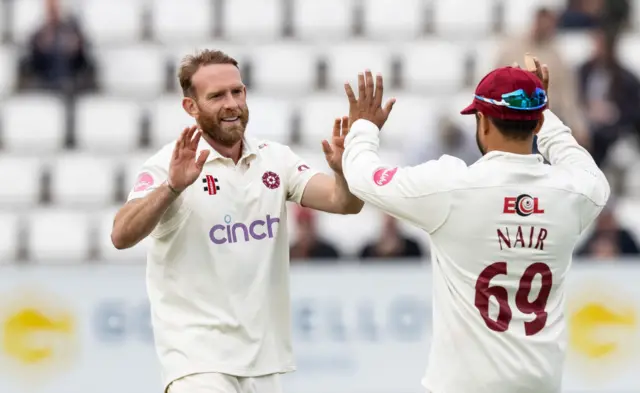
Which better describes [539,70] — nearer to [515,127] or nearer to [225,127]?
[515,127]

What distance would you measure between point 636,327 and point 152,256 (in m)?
5.26

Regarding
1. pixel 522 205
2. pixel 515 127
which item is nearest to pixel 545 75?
pixel 515 127

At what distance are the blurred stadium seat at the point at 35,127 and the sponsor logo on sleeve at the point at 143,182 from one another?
6704 mm

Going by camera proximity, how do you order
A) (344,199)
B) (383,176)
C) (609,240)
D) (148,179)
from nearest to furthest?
1. (383,176)
2. (148,179)
3. (344,199)
4. (609,240)

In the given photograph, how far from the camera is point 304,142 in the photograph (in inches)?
497

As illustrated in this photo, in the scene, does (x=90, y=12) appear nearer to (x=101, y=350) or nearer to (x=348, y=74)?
(x=348, y=74)

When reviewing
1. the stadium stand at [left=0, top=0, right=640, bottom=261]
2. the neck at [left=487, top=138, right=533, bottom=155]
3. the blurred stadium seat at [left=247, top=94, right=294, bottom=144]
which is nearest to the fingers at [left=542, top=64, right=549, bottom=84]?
the neck at [left=487, top=138, right=533, bottom=155]

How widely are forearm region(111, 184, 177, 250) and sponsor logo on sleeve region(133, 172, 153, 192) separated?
154 millimetres

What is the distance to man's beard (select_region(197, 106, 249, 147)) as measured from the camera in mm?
6289

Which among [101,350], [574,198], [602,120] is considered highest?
[574,198]

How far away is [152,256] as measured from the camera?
6.27 m

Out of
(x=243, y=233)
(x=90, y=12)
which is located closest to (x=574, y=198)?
(x=243, y=233)

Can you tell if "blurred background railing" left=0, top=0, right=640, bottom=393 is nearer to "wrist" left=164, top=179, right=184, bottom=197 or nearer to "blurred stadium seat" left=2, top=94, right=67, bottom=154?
"blurred stadium seat" left=2, top=94, right=67, bottom=154

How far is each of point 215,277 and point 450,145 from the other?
5684 mm
